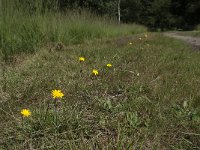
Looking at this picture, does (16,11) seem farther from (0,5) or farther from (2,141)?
(2,141)

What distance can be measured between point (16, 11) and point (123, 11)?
138 ft

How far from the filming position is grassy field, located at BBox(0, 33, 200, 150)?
1.80 meters

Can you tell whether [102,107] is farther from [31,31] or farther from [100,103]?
[31,31]

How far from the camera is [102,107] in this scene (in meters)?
2.26

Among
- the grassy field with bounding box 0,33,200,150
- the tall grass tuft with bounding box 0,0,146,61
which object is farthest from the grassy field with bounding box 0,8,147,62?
the grassy field with bounding box 0,33,200,150

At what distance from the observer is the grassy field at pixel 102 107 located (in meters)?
1.80

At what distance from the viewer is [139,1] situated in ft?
151

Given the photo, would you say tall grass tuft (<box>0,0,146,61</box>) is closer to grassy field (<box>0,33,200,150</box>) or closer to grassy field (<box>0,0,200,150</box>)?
grassy field (<box>0,0,200,150</box>)

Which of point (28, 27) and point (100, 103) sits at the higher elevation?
point (28, 27)

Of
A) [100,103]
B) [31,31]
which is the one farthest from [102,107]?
[31,31]

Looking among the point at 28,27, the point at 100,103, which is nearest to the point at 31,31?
the point at 28,27

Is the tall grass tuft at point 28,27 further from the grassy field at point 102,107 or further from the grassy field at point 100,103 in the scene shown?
the grassy field at point 102,107

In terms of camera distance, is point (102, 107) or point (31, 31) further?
point (31, 31)

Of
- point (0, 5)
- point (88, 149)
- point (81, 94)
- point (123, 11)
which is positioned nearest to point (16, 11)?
point (0, 5)
